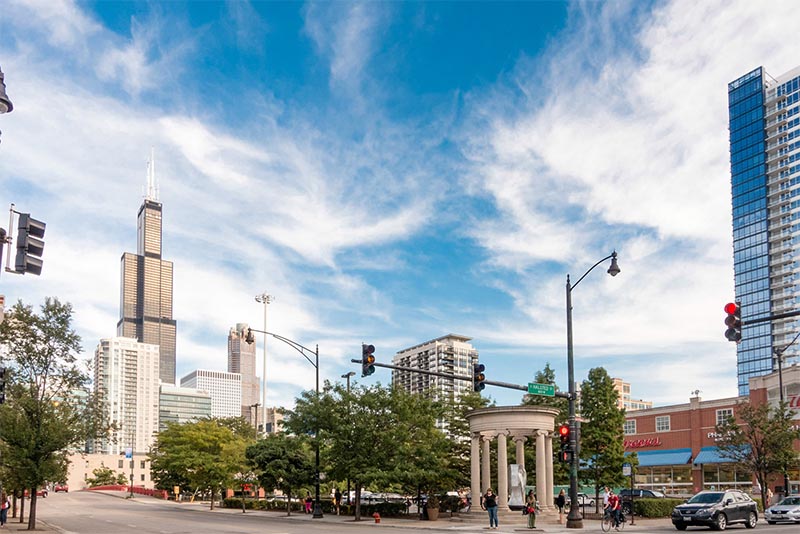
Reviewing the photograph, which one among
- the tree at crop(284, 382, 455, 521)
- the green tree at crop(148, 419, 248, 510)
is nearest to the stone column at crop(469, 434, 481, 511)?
the tree at crop(284, 382, 455, 521)

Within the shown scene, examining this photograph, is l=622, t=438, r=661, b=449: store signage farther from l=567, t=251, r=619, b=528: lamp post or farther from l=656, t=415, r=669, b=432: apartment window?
l=567, t=251, r=619, b=528: lamp post

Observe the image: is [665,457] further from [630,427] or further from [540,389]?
[540,389]

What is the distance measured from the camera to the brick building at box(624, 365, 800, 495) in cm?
6794

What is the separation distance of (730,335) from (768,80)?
631 feet

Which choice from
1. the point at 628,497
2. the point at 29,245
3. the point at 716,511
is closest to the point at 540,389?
the point at 716,511

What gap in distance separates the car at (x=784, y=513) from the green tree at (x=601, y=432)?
920 cm

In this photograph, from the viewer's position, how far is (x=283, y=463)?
177ft

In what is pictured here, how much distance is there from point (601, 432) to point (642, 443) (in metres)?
41.4

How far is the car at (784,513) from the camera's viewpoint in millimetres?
36594

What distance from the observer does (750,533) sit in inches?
1161

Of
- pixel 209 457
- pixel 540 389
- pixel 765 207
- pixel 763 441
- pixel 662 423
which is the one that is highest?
pixel 765 207

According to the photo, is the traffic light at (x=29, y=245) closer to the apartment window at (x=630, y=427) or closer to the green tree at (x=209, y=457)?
the green tree at (x=209, y=457)

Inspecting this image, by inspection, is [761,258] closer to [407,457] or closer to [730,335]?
[407,457]

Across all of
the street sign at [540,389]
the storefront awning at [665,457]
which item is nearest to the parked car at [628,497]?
the street sign at [540,389]
